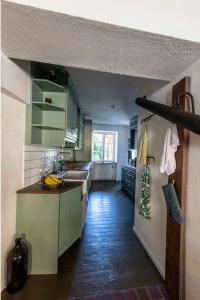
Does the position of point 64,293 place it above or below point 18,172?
below

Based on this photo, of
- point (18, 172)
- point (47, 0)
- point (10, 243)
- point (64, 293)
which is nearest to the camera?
point (47, 0)

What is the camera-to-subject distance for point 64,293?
1472mm

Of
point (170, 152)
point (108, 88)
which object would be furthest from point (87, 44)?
point (108, 88)

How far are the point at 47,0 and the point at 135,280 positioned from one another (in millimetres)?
2271

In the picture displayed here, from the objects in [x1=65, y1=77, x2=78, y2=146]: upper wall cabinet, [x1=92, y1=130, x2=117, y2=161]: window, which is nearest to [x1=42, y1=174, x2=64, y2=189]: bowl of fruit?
[x1=65, y1=77, x2=78, y2=146]: upper wall cabinet

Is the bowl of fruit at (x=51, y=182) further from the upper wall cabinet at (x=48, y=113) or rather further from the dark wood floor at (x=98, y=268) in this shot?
the dark wood floor at (x=98, y=268)

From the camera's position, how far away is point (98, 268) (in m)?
1.78

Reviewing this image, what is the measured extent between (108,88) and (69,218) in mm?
2096

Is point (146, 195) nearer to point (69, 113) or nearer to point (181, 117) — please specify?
point (181, 117)

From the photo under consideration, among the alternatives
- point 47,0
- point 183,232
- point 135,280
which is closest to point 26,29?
point 47,0

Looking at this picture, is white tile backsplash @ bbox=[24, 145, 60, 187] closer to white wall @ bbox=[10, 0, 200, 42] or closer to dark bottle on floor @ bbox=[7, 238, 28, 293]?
dark bottle on floor @ bbox=[7, 238, 28, 293]

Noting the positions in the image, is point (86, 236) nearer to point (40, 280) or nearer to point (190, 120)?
point (40, 280)

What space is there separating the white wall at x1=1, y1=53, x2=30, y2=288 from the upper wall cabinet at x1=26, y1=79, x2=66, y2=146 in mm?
188

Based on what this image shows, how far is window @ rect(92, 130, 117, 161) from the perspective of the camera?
6438mm
